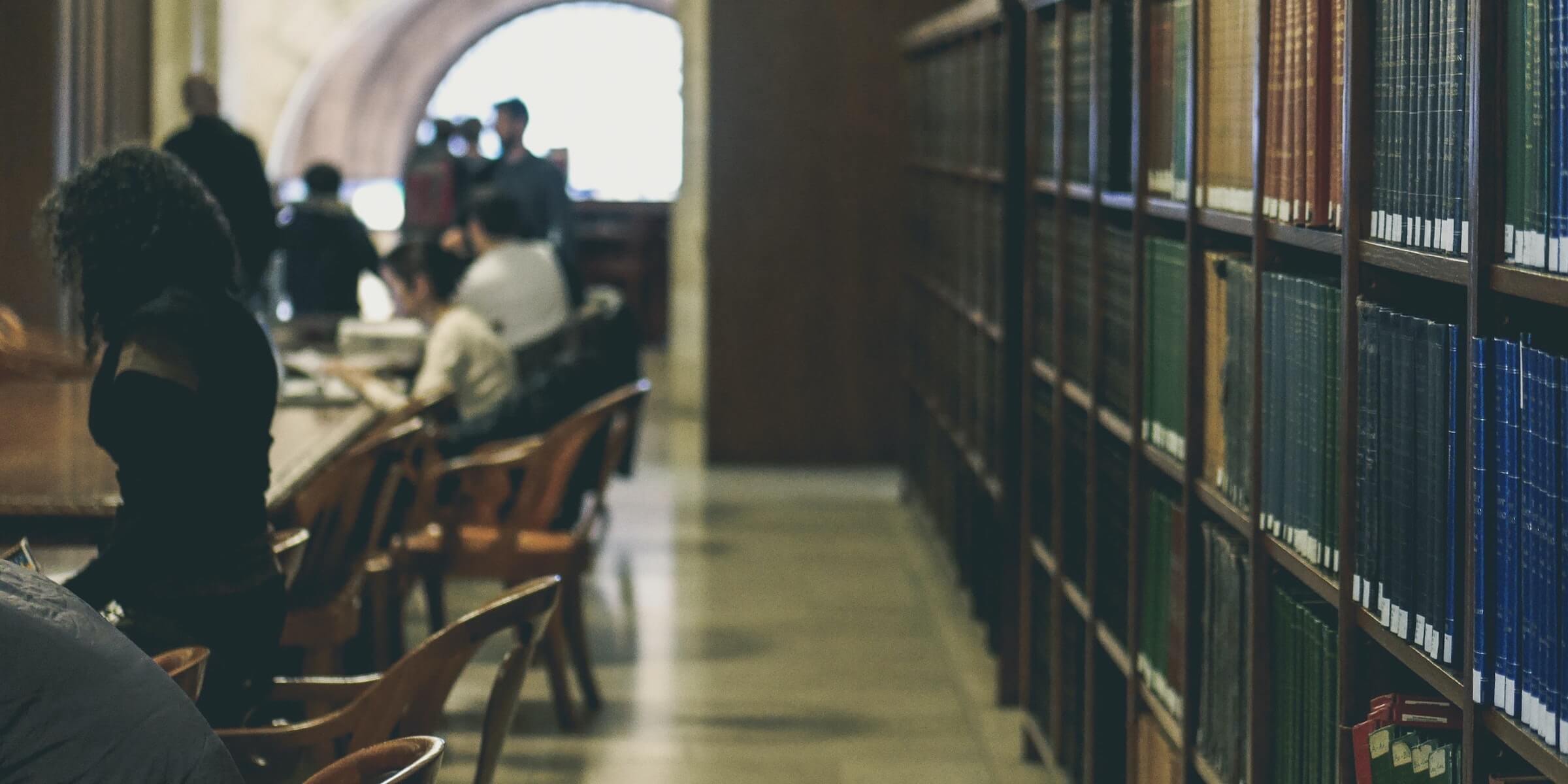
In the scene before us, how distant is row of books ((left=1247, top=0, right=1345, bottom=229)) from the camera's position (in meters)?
2.18

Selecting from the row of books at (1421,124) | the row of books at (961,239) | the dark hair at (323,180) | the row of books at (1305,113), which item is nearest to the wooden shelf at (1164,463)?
the row of books at (1305,113)

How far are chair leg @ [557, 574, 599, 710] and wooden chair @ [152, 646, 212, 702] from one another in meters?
2.13

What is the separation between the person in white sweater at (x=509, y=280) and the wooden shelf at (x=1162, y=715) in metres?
3.55

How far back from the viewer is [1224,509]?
261 centimetres

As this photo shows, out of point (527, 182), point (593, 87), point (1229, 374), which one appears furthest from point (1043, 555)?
point (593, 87)

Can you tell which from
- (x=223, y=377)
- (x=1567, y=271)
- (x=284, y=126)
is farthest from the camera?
(x=284, y=126)

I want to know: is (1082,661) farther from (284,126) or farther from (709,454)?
(284,126)

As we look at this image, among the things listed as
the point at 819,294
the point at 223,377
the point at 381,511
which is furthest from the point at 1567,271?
the point at 819,294

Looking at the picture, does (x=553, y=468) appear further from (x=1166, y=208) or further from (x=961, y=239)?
(x=1166, y=208)

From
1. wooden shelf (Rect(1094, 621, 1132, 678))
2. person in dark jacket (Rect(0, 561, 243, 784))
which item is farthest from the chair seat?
person in dark jacket (Rect(0, 561, 243, 784))

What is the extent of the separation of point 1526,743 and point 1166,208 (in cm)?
145

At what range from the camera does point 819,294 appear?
8.42m

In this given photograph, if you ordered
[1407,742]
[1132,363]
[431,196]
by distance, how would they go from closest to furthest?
[1407,742], [1132,363], [431,196]

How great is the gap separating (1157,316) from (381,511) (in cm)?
173
